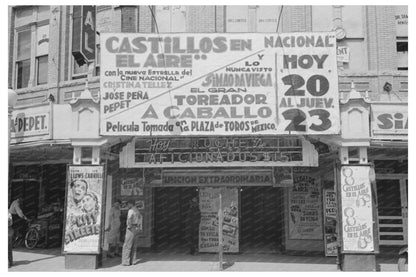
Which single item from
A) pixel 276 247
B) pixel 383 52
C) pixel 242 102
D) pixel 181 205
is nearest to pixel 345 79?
pixel 383 52

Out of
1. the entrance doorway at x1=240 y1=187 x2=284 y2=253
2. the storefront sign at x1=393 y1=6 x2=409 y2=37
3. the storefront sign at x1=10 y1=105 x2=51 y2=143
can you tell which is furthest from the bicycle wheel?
the storefront sign at x1=393 y1=6 x2=409 y2=37

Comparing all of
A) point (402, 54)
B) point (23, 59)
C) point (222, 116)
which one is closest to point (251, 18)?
point (402, 54)

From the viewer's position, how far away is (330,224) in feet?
43.4

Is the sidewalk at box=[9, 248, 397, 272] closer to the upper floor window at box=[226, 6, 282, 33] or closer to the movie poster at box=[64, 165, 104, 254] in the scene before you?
the movie poster at box=[64, 165, 104, 254]

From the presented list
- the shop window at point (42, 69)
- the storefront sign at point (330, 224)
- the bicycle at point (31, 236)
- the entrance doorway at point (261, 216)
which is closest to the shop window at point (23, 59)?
the shop window at point (42, 69)

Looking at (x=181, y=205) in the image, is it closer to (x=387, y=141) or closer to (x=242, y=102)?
(x=242, y=102)

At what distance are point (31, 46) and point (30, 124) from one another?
18.0ft

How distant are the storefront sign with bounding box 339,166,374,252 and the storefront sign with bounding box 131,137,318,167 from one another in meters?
0.98

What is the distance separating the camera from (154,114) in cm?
1126

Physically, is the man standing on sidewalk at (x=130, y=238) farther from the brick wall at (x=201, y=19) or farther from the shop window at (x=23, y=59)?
the shop window at (x=23, y=59)

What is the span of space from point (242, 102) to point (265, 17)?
16.0 ft

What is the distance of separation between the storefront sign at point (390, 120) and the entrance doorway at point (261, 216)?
458 centimetres

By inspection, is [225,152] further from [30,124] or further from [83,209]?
[30,124]

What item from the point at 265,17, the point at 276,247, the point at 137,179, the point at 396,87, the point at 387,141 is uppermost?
the point at 265,17
